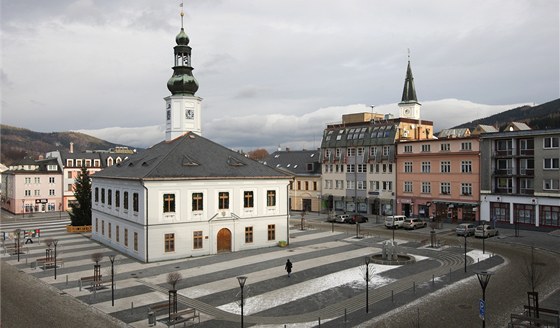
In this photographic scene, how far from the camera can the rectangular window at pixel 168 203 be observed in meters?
37.5

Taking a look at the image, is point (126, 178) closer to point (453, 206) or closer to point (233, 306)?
point (233, 306)

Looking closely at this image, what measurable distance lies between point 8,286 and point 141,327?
13.3 m

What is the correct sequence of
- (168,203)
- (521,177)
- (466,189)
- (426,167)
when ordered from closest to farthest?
1. (168,203)
2. (521,177)
3. (466,189)
4. (426,167)

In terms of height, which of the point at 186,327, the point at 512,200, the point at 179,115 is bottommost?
the point at 186,327

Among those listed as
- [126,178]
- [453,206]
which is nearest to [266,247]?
[126,178]

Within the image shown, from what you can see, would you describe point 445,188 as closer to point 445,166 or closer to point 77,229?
point 445,166

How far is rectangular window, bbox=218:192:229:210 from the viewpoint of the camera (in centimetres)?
4019

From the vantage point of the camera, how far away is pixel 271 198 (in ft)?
143

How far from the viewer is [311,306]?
24.4m

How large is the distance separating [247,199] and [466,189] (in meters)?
31.7

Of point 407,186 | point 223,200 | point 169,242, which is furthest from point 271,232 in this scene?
point 407,186

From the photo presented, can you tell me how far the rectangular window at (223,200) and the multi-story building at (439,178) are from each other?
29.2 metres

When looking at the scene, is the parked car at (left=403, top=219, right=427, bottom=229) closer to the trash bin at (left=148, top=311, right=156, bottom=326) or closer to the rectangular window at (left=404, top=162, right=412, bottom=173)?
the rectangular window at (left=404, top=162, right=412, bottom=173)

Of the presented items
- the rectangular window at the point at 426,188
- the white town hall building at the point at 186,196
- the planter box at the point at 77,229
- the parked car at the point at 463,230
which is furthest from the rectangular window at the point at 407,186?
the planter box at the point at 77,229
